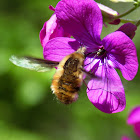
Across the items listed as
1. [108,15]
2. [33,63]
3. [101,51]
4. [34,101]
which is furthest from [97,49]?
[34,101]

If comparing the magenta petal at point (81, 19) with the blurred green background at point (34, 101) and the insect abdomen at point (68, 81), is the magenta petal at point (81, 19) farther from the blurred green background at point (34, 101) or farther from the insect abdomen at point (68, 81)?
the blurred green background at point (34, 101)

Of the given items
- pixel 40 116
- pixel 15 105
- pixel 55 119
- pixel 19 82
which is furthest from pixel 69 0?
pixel 55 119

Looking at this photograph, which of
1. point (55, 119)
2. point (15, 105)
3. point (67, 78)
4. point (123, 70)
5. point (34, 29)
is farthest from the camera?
point (55, 119)

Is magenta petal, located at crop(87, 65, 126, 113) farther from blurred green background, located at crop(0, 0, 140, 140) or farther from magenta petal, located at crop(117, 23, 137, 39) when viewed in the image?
blurred green background, located at crop(0, 0, 140, 140)

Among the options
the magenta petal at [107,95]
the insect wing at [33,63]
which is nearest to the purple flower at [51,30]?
the insect wing at [33,63]

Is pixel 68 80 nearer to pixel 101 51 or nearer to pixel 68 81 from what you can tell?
pixel 68 81

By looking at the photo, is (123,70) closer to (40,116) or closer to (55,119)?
(40,116)

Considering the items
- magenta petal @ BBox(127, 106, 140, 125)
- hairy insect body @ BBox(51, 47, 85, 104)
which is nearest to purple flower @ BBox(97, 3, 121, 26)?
hairy insect body @ BBox(51, 47, 85, 104)
